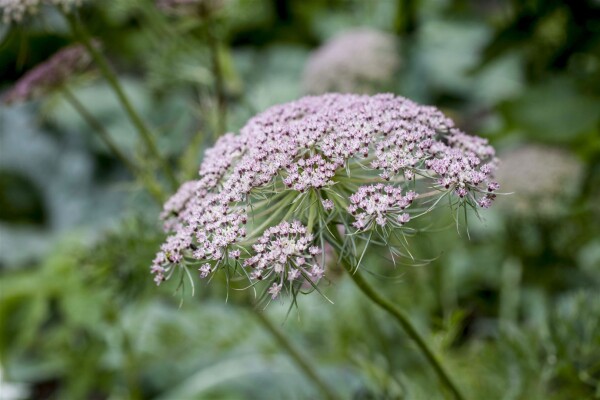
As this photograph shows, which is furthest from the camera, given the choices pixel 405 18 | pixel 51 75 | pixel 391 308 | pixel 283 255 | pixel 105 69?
pixel 405 18

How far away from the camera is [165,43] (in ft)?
7.00

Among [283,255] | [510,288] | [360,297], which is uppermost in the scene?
[510,288]

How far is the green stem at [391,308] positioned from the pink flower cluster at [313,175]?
1.4 inches

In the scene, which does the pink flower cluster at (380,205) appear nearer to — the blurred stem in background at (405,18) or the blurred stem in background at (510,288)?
the blurred stem in background at (510,288)

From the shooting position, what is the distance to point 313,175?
0.68 meters

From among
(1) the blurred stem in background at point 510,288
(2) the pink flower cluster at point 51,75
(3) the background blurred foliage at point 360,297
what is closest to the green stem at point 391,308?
(3) the background blurred foliage at point 360,297

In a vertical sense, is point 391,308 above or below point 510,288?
below

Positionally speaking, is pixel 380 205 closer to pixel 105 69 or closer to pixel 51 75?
pixel 105 69

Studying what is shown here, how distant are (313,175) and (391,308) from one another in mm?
221

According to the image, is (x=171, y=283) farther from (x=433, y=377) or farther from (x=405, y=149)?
(x=405, y=149)

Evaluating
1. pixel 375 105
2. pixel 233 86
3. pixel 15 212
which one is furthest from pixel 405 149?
pixel 15 212

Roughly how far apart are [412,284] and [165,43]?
43.3 inches

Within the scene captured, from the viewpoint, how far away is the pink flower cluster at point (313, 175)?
66cm

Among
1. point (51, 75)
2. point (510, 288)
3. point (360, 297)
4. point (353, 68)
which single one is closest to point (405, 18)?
point (353, 68)
